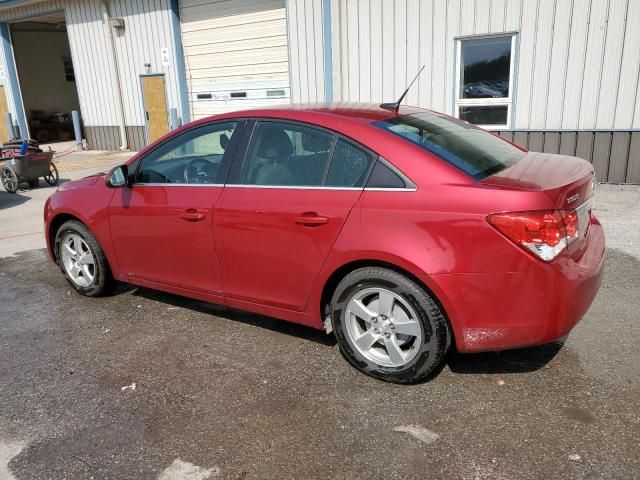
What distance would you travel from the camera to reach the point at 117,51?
14844mm

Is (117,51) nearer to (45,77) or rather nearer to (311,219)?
(45,77)

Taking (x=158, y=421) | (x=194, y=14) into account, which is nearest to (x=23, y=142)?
(x=194, y=14)

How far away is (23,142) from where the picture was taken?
1001 centimetres

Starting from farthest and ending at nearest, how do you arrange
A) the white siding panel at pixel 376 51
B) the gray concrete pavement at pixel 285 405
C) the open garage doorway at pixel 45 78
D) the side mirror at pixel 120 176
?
1. the open garage doorway at pixel 45 78
2. the white siding panel at pixel 376 51
3. the side mirror at pixel 120 176
4. the gray concrete pavement at pixel 285 405

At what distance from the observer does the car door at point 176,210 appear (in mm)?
3793

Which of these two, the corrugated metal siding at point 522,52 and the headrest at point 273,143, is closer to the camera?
the headrest at point 273,143

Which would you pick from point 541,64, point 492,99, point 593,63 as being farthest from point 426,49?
point 593,63

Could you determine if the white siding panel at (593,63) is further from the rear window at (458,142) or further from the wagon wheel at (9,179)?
the wagon wheel at (9,179)

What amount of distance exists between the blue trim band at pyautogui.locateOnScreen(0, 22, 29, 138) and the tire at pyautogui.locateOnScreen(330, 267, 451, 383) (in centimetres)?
1862

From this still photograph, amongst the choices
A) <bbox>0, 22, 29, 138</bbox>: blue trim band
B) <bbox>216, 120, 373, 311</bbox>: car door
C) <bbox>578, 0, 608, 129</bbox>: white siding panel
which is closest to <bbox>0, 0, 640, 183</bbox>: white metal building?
<bbox>578, 0, 608, 129</bbox>: white siding panel

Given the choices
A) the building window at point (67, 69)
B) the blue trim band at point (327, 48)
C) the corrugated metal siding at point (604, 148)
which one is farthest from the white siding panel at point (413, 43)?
the building window at point (67, 69)

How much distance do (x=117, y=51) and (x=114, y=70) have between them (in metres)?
0.52

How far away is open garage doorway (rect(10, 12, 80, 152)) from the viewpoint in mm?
21422

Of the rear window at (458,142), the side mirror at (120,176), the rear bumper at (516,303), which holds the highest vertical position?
the rear window at (458,142)
